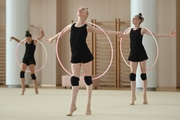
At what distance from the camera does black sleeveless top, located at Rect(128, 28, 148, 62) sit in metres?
7.25

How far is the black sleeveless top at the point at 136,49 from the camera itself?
7254 mm

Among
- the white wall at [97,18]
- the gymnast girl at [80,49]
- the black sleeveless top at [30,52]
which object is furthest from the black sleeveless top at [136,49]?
the white wall at [97,18]

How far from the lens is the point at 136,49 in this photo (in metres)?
7.31

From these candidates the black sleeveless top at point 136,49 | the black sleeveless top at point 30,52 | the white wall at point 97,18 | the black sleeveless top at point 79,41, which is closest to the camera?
the black sleeveless top at point 79,41

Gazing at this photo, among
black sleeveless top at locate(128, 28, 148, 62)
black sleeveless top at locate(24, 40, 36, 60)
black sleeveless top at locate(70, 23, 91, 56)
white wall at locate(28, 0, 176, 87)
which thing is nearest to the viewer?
black sleeveless top at locate(70, 23, 91, 56)

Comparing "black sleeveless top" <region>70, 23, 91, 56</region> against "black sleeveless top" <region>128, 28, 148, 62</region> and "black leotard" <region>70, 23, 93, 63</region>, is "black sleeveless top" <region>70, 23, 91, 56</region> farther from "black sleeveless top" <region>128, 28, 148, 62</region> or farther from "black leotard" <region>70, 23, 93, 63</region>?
"black sleeveless top" <region>128, 28, 148, 62</region>

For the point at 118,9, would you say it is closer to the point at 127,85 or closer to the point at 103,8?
the point at 103,8

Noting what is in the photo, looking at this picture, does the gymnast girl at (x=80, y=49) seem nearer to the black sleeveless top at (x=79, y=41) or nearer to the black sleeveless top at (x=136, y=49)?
the black sleeveless top at (x=79, y=41)

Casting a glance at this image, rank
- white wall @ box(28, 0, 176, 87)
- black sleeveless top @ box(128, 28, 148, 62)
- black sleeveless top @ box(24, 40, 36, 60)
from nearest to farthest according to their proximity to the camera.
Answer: black sleeveless top @ box(128, 28, 148, 62), black sleeveless top @ box(24, 40, 36, 60), white wall @ box(28, 0, 176, 87)

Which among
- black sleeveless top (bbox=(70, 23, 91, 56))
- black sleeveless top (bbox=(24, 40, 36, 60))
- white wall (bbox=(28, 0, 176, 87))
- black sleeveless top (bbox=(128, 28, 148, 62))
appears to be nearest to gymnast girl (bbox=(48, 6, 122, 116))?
black sleeveless top (bbox=(70, 23, 91, 56))

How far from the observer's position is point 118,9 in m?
14.9

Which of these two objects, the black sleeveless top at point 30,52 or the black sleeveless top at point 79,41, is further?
the black sleeveless top at point 30,52

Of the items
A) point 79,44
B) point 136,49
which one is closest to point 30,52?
point 136,49

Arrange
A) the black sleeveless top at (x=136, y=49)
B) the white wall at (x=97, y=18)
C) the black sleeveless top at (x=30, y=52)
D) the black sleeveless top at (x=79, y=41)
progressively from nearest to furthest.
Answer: the black sleeveless top at (x=79, y=41) → the black sleeveless top at (x=136, y=49) → the black sleeveless top at (x=30, y=52) → the white wall at (x=97, y=18)
